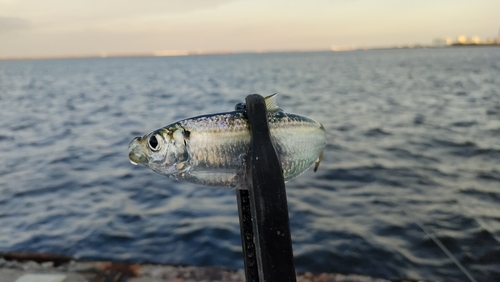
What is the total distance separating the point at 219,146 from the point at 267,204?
0.31m

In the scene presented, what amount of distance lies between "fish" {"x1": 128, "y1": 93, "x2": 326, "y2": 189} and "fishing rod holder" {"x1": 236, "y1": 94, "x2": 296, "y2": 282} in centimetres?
6

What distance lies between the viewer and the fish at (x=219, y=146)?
1447mm

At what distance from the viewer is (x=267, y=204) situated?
59.4 inches

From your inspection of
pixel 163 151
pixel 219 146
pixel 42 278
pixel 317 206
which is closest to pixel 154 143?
pixel 163 151

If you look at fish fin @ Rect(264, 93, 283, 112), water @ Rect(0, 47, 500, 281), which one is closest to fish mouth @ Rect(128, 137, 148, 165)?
fish fin @ Rect(264, 93, 283, 112)

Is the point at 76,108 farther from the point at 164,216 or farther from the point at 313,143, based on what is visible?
the point at 313,143

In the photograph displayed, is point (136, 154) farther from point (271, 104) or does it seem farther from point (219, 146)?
point (271, 104)

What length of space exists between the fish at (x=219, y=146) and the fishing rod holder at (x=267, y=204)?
6 centimetres

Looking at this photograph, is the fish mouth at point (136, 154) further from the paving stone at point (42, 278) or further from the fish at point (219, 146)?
the paving stone at point (42, 278)

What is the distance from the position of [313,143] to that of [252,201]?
1.21 feet

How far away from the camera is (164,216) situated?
32.6 feet

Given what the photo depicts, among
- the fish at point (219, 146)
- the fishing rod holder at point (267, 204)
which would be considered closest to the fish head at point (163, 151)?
the fish at point (219, 146)

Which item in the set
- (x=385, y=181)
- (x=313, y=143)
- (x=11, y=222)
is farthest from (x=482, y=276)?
(x=11, y=222)

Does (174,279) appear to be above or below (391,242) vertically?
above
